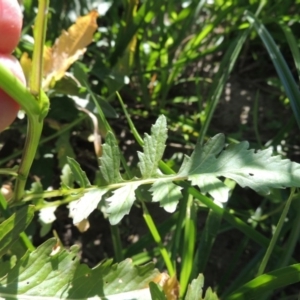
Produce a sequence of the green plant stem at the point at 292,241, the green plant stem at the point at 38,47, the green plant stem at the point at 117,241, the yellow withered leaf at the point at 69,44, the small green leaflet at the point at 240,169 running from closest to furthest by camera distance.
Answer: the green plant stem at the point at 38,47 → the small green leaflet at the point at 240,169 → the green plant stem at the point at 292,241 → the green plant stem at the point at 117,241 → the yellow withered leaf at the point at 69,44

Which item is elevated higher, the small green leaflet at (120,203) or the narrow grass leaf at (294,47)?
the small green leaflet at (120,203)

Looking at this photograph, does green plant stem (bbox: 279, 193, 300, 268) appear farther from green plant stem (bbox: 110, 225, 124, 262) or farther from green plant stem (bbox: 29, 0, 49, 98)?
green plant stem (bbox: 29, 0, 49, 98)

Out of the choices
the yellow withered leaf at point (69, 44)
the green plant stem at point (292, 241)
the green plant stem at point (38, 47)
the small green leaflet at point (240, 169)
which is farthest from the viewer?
the yellow withered leaf at point (69, 44)

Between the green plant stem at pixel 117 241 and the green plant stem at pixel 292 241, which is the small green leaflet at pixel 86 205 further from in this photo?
the green plant stem at pixel 292 241

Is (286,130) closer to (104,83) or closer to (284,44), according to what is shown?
(284,44)

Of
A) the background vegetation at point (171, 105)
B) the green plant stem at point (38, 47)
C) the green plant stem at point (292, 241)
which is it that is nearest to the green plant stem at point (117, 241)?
the background vegetation at point (171, 105)

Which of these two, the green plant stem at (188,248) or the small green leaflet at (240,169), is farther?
the green plant stem at (188,248)

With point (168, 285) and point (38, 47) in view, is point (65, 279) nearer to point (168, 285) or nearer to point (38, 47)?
point (168, 285)
